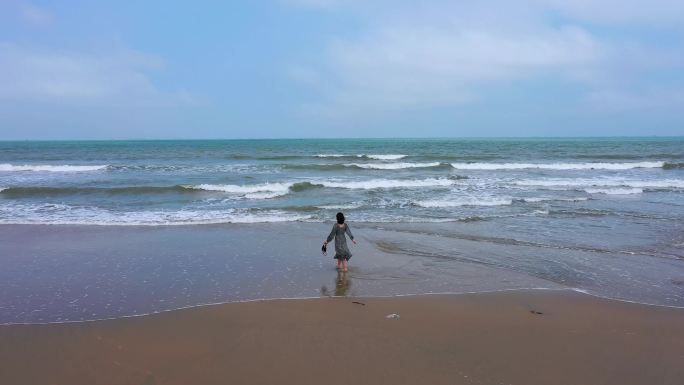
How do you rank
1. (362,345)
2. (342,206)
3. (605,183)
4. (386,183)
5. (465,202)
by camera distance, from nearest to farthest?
(362,345) → (342,206) → (465,202) → (386,183) → (605,183)

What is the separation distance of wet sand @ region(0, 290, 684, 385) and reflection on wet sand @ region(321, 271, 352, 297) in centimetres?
45

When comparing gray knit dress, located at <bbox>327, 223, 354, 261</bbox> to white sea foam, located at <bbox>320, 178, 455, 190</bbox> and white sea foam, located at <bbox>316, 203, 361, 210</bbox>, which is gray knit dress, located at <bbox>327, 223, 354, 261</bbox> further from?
white sea foam, located at <bbox>320, 178, 455, 190</bbox>

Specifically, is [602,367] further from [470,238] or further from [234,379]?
[470,238]

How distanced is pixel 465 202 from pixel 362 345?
12.8m

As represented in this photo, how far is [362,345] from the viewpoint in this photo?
515 cm

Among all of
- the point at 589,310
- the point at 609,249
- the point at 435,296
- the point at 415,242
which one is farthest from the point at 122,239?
the point at 609,249

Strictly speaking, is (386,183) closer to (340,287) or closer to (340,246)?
(340,246)

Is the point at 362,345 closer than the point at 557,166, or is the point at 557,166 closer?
the point at 362,345

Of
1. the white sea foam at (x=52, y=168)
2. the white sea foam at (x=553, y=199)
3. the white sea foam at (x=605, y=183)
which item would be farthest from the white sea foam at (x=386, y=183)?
the white sea foam at (x=52, y=168)

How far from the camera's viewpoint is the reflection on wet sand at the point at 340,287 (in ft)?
23.2

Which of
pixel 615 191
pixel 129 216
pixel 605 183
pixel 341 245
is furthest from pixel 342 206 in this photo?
pixel 605 183

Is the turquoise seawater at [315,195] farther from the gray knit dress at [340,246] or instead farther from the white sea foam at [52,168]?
the gray knit dress at [340,246]

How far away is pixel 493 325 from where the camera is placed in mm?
5801

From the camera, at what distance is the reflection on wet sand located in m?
7.08
